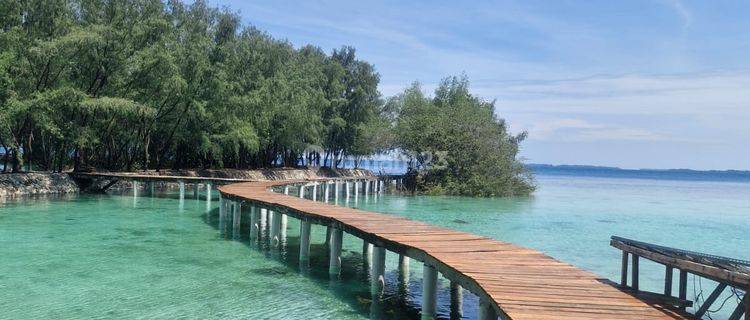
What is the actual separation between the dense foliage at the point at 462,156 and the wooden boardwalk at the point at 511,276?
27.3m

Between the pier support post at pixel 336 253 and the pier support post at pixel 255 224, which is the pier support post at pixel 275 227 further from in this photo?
the pier support post at pixel 336 253

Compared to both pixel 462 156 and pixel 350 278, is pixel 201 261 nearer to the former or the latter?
A: pixel 350 278

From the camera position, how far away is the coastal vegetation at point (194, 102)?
25.3 metres

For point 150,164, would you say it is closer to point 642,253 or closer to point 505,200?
point 505,200

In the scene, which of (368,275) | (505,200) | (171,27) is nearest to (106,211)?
(171,27)

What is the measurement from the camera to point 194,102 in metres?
31.8

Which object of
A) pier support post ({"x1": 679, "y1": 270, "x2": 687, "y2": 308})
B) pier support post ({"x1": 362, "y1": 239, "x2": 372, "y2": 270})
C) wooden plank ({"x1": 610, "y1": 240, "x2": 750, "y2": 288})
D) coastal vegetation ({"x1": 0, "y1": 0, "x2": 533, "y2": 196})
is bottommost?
pier support post ({"x1": 362, "y1": 239, "x2": 372, "y2": 270})

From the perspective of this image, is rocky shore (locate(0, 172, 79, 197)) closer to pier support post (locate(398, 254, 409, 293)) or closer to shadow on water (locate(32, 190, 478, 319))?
shadow on water (locate(32, 190, 478, 319))

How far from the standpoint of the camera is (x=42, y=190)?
1046 inches

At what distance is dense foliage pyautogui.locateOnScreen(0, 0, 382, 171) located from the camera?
2480 centimetres

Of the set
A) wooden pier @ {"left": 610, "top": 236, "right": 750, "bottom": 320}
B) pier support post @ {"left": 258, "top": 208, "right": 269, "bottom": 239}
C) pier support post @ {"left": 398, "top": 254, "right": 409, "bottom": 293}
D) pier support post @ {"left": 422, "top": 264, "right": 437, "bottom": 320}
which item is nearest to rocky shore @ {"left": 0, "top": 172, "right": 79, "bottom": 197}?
pier support post @ {"left": 258, "top": 208, "right": 269, "bottom": 239}

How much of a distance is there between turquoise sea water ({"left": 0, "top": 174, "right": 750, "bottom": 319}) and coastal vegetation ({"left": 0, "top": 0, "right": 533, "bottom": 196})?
16.1 ft

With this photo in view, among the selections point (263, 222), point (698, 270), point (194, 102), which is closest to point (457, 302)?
point (698, 270)

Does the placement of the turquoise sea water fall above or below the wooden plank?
below
